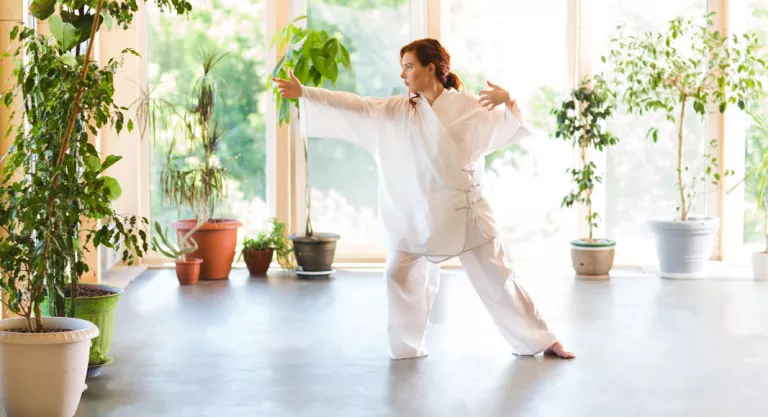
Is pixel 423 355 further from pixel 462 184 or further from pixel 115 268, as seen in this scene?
pixel 115 268

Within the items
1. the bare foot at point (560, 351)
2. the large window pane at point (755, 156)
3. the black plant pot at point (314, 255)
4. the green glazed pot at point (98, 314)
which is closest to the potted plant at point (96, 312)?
the green glazed pot at point (98, 314)

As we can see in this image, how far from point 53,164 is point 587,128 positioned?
14.0 feet

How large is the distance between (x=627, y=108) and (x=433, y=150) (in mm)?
3150

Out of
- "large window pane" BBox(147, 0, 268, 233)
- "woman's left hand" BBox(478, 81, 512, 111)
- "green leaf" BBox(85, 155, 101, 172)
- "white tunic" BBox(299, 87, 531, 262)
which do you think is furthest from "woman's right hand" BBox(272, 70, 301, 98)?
"large window pane" BBox(147, 0, 268, 233)

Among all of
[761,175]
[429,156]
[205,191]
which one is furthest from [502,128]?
[761,175]

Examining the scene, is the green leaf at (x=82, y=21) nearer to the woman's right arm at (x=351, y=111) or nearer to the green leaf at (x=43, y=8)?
the green leaf at (x=43, y=8)

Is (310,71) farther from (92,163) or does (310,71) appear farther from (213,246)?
(92,163)

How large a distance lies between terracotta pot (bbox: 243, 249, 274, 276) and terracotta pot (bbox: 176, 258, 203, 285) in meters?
0.41

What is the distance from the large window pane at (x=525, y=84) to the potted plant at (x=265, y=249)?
58.0 inches

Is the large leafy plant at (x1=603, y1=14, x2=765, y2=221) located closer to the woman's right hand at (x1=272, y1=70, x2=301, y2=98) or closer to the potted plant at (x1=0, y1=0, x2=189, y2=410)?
the woman's right hand at (x1=272, y1=70, x2=301, y2=98)

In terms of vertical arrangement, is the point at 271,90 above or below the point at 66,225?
above

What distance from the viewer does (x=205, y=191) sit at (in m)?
6.59

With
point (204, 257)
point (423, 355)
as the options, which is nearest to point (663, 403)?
point (423, 355)

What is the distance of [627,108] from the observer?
712 centimetres
